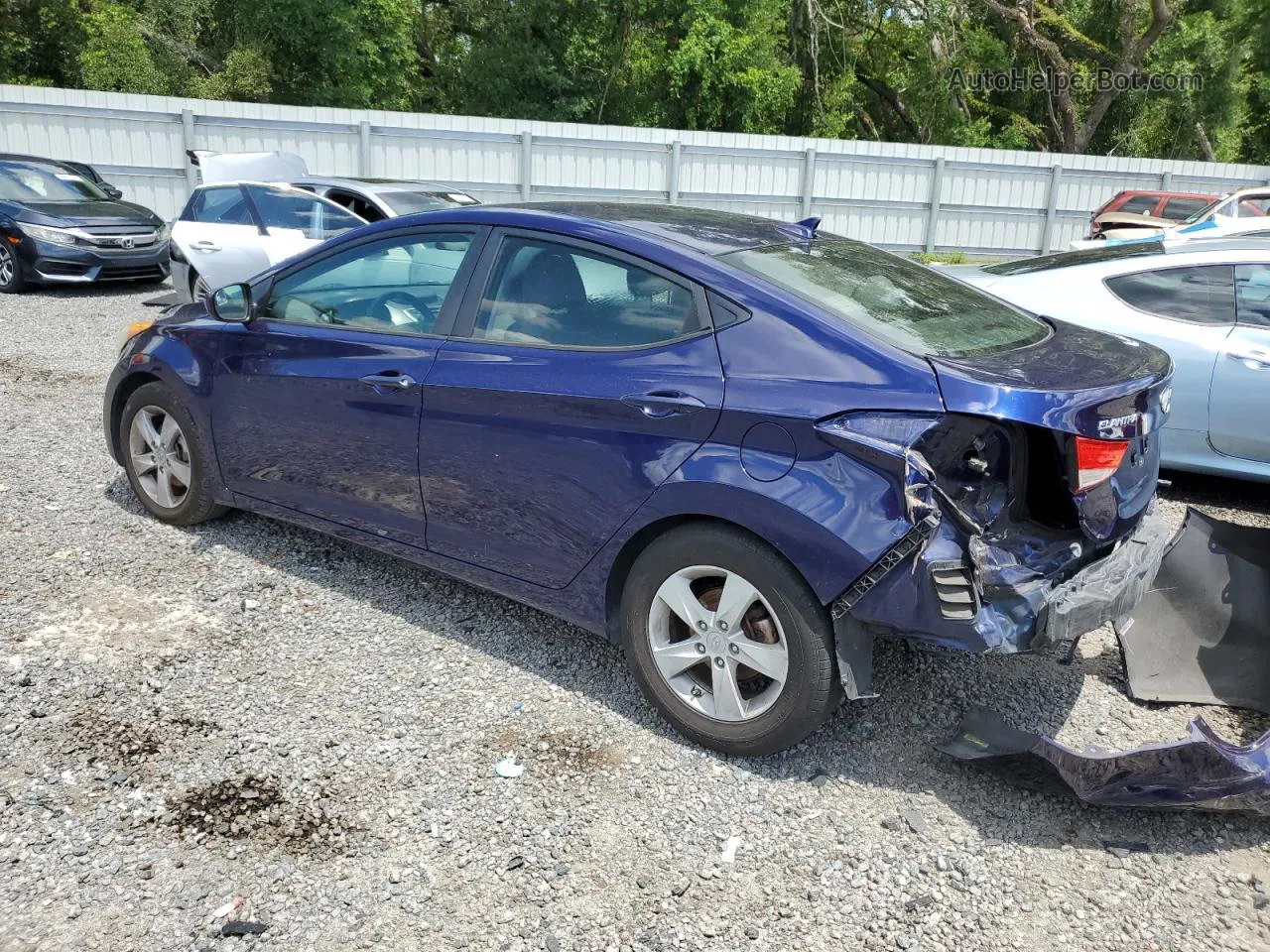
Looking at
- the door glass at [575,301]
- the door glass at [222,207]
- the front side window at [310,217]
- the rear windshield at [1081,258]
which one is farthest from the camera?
the door glass at [222,207]

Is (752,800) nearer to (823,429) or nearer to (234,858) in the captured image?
(823,429)

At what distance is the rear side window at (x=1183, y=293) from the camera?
5938 mm

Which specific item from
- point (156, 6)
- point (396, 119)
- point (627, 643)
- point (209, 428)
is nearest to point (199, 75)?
point (156, 6)

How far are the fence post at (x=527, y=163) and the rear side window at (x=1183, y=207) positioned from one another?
11.0 meters

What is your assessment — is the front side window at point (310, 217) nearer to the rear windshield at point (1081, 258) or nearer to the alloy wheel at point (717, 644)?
the rear windshield at point (1081, 258)

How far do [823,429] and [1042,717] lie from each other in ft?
4.95

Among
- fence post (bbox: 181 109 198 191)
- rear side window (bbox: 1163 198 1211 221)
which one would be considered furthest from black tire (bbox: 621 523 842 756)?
rear side window (bbox: 1163 198 1211 221)

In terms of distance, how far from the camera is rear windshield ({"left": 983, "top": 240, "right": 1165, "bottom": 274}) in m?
6.34

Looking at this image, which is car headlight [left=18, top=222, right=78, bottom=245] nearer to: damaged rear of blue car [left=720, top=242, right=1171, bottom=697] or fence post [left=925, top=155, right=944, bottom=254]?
damaged rear of blue car [left=720, top=242, right=1171, bottom=697]

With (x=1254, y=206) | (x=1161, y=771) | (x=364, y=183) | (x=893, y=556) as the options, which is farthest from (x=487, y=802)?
(x=1254, y=206)

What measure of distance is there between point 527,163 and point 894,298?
16.0 meters

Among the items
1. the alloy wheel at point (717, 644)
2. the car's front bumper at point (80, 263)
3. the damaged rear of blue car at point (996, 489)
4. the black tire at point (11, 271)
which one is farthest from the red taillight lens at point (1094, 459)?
the black tire at point (11, 271)

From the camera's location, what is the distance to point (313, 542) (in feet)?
16.5

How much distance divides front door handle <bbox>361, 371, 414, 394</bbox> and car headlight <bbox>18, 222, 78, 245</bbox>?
34.0ft
